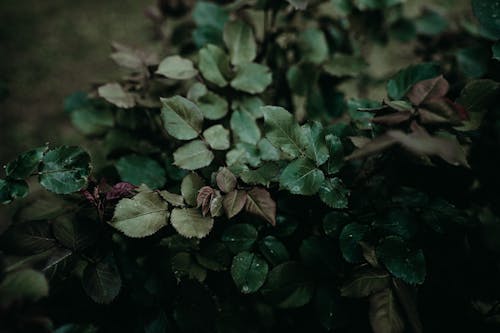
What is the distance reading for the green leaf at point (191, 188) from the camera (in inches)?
32.6

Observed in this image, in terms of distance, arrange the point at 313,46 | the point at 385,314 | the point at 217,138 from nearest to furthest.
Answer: the point at 385,314 < the point at 217,138 < the point at 313,46

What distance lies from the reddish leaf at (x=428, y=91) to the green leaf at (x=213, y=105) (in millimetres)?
492

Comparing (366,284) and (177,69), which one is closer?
(366,284)

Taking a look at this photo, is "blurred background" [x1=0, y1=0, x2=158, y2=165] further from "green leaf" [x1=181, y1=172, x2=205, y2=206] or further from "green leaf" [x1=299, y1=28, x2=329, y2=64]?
"green leaf" [x1=181, y1=172, x2=205, y2=206]

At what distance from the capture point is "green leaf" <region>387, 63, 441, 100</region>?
99 cm

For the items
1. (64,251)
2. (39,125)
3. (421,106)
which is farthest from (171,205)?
(39,125)

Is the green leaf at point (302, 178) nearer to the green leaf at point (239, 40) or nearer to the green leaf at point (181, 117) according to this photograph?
the green leaf at point (181, 117)

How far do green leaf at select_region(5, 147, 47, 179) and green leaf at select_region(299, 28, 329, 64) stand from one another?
0.88 meters

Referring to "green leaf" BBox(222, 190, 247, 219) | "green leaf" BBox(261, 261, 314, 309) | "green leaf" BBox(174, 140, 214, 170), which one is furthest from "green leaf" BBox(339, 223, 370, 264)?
"green leaf" BBox(174, 140, 214, 170)

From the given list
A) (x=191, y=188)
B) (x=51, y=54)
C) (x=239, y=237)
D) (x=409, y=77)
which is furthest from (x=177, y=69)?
(x=51, y=54)

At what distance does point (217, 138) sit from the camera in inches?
38.2

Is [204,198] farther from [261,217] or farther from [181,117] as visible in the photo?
[181,117]

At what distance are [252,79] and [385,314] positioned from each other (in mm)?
666

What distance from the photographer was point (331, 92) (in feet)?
4.48
